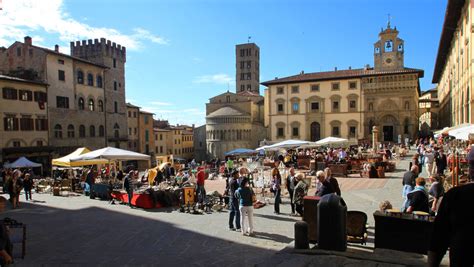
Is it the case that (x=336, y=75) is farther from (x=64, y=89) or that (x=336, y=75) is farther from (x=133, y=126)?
(x=64, y=89)

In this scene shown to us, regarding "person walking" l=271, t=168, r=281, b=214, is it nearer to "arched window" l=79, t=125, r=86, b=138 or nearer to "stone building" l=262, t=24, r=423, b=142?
"arched window" l=79, t=125, r=86, b=138

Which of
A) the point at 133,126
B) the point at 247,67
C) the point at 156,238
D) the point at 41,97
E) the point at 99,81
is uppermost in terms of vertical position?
the point at 247,67

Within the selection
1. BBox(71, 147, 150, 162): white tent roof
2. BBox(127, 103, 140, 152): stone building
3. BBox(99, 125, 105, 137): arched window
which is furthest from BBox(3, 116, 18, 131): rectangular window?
BBox(127, 103, 140, 152): stone building

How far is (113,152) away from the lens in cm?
1698

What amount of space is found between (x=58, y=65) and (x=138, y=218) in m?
31.8

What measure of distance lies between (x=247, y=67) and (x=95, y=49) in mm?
47976

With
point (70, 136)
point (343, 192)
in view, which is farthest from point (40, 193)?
point (70, 136)

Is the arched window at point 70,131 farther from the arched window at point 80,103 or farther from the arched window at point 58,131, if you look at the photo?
the arched window at point 80,103

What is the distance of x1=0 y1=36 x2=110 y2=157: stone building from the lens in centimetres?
3606

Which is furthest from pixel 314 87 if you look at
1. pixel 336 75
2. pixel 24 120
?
pixel 24 120

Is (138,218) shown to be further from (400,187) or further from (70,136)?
(70,136)

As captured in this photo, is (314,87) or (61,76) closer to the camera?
(61,76)

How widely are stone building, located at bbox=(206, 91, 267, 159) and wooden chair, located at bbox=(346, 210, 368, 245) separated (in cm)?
5218

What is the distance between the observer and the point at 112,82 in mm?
47469
